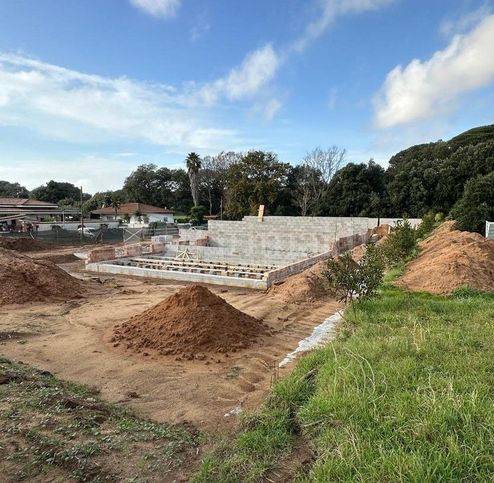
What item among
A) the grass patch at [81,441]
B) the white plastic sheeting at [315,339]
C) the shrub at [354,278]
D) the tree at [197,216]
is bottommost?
the white plastic sheeting at [315,339]

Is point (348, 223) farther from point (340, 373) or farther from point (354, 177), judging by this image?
point (340, 373)

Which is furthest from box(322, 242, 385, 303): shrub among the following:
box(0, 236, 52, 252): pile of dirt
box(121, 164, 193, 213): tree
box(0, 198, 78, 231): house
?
box(121, 164, 193, 213): tree

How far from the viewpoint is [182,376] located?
5.63 meters

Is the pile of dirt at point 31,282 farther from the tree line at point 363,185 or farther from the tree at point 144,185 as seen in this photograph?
the tree at point 144,185

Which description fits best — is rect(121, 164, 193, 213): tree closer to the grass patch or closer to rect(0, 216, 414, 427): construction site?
rect(0, 216, 414, 427): construction site

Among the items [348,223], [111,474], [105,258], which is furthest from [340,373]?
[348,223]

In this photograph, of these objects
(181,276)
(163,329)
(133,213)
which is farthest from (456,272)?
(133,213)

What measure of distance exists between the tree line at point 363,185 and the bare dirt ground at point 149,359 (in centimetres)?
1479

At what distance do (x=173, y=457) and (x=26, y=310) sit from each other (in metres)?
7.89

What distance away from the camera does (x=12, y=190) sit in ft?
243

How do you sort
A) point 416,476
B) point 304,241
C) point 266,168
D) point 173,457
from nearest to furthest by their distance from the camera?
point 416,476
point 173,457
point 304,241
point 266,168

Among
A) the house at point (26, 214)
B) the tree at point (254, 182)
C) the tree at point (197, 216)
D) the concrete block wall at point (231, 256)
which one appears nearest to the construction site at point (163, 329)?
the concrete block wall at point (231, 256)

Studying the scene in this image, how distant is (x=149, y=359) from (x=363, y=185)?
3255 cm

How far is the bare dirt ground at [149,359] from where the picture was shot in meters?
4.72
